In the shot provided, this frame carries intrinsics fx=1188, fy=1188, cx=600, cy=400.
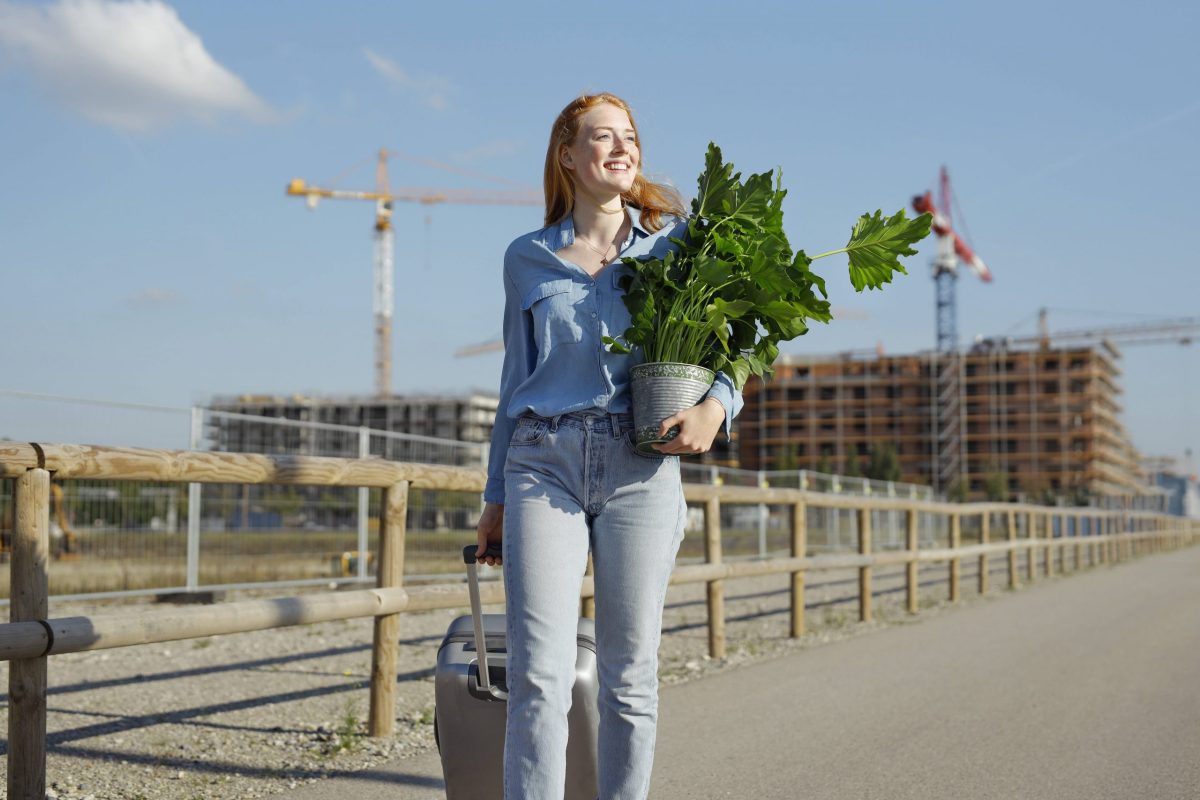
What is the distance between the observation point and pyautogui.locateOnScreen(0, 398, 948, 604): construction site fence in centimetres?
934

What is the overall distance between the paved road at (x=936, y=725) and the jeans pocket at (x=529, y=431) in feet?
5.49

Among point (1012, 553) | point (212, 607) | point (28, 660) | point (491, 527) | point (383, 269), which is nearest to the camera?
point (491, 527)

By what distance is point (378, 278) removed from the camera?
119m

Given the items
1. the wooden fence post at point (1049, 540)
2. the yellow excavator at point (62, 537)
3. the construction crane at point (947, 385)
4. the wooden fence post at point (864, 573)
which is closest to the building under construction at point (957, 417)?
the construction crane at point (947, 385)

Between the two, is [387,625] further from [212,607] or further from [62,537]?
[62,537]

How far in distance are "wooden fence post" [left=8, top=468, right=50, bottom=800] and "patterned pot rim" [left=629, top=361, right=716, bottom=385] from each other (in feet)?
5.69

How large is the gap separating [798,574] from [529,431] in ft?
19.7

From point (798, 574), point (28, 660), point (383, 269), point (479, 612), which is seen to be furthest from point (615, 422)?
point (383, 269)

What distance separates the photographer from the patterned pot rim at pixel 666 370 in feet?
7.80

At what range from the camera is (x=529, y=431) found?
2441mm

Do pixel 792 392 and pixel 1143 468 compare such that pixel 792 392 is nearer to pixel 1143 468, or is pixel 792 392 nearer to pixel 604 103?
pixel 1143 468

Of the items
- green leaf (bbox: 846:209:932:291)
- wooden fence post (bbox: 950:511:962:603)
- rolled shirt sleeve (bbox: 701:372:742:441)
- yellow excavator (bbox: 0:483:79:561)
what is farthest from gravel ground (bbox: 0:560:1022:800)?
green leaf (bbox: 846:209:932:291)

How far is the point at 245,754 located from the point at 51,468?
5.06 feet

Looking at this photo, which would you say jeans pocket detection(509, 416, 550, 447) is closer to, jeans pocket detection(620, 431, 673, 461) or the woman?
the woman
